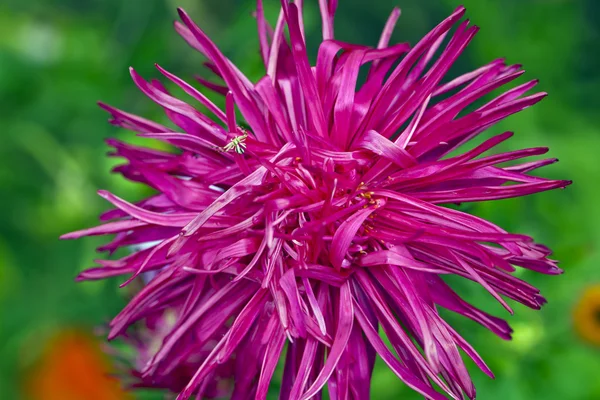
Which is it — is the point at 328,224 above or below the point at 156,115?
above

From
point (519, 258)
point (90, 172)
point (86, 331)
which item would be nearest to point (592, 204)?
point (519, 258)

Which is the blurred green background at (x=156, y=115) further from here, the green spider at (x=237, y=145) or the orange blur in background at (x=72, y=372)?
the green spider at (x=237, y=145)

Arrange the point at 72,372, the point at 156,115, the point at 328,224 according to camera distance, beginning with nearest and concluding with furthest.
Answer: the point at 328,224, the point at 156,115, the point at 72,372

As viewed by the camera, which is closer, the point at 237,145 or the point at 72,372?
the point at 237,145

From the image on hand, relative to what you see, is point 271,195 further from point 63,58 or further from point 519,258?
point 63,58

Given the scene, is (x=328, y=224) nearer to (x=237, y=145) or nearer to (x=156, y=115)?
(x=237, y=145)

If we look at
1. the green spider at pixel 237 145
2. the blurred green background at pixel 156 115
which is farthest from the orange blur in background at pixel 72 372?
the green spider at pixel 237 145

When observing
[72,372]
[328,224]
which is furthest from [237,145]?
[72,372]
